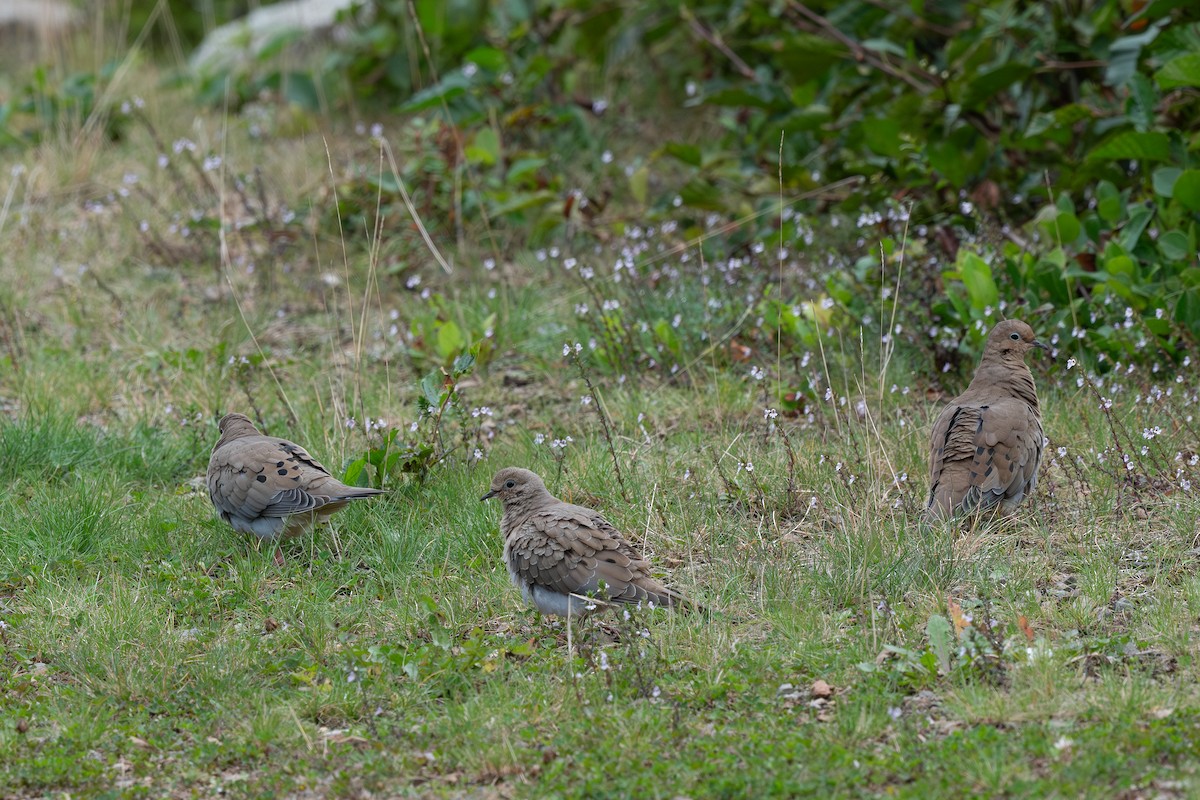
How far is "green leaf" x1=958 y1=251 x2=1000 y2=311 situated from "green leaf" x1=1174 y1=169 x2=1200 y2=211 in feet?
Answer: 3.53

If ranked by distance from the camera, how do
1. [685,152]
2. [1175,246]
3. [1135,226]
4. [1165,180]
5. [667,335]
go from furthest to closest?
1. [685,152]
2. [667,335]
3. [1135,226]
4. [1165,180]
5. [1175,246]

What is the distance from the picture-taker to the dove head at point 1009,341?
6.38 m

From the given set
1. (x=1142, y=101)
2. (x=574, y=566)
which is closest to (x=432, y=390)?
(x=574, y=566)

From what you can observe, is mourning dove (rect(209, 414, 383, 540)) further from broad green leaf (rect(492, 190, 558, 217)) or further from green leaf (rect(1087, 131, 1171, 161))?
green leaf (rect(1087, 131, 1171, 161))

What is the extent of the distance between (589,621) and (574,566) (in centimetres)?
25

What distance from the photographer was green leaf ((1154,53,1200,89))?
22.3 feet

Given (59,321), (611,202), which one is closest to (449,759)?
(59,321)

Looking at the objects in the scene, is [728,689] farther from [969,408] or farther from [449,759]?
[969,408]

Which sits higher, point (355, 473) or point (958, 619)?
point (958, 619)

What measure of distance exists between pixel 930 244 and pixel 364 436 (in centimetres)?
382

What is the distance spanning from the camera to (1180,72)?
6867mm

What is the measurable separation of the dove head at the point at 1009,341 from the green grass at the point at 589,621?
0.50m

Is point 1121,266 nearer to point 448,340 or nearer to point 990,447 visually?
point 990,447

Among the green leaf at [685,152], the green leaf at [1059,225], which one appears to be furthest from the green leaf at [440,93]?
the green leaf at [1059,225]
